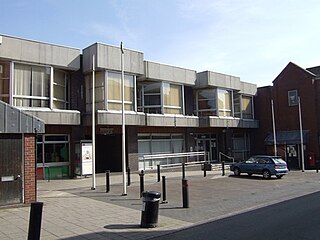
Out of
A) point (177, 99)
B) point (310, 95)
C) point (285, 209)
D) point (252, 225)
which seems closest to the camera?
point (252, 225)

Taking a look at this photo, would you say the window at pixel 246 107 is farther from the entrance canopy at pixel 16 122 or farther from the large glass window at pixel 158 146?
the entrance canopy at pixel 16 122

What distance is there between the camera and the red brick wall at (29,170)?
38.6 feet

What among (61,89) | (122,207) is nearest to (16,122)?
(122,207)

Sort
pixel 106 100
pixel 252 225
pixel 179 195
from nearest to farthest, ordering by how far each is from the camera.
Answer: pixel 252 225, pixel 179 195, pixel 106 100

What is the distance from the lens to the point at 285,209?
36.4ft

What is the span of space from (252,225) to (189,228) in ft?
5.25

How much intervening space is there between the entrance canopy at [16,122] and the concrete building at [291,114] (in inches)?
1033

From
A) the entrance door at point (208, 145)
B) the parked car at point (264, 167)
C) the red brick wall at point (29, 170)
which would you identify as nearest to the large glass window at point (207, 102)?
the entrance door at point (208, 145)

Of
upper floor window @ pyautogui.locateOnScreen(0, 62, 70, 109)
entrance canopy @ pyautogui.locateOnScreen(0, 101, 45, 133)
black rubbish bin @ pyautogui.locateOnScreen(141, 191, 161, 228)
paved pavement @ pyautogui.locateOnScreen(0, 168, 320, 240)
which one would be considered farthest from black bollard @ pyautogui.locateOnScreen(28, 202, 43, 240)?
upper floor window @ pyautogui.locateOnScreen(0, 62, 70, 109)

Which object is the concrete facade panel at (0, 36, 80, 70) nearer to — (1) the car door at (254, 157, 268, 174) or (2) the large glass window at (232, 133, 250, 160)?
(1) the car door at (254, 157, 268, 174)

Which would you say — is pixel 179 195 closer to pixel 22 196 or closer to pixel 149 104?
pixel 22 196

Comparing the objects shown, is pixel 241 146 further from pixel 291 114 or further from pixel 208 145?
pixel 291 114

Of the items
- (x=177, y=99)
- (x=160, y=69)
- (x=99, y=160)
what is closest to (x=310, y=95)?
(x=177, y=99)

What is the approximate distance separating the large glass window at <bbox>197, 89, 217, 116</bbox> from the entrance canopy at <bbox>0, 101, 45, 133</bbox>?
2021 centimetres
